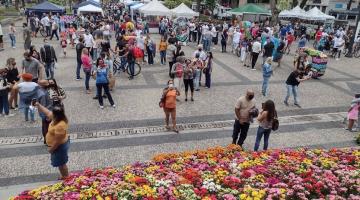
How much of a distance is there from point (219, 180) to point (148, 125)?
4.63 meters

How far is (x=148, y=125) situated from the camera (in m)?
9.66

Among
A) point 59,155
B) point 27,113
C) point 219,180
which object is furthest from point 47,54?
point 219,180

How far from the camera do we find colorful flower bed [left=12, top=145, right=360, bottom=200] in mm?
4809

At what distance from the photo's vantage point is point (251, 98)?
25.5 ft

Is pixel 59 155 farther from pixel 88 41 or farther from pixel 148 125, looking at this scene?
pixel 88 41

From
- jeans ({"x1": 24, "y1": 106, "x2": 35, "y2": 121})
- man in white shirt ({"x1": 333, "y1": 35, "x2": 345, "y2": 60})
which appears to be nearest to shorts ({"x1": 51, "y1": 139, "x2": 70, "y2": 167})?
jeans ({"x1": 24, "y1": 106, "x2": 35, "y2": 121})

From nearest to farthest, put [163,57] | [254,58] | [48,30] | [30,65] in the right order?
[30,65] → [254,58] → [163,57] → [48,30]

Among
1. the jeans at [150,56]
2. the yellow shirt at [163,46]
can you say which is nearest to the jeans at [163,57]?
the yellow shirt at [163,46]

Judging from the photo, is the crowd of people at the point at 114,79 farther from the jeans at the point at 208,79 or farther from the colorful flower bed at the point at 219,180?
the colorful flower bed at the point at 219,180

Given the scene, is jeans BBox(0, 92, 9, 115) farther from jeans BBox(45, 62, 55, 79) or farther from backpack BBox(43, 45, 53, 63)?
jeans BBox(45, 62, 55, 79)

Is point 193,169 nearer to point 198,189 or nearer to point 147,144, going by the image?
point 198,189

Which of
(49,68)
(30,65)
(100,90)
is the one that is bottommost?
(100,90)

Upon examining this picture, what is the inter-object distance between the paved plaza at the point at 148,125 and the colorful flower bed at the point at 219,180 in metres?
1.97

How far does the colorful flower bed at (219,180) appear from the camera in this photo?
4809mm
